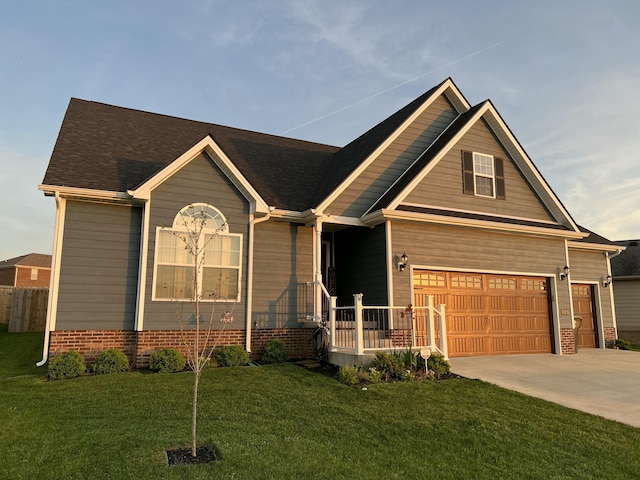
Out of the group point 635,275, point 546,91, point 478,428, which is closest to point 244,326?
point 478,428

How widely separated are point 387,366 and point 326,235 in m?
5.45

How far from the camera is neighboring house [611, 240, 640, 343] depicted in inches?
784

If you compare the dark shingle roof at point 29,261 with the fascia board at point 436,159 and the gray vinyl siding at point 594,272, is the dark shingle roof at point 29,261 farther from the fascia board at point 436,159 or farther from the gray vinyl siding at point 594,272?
the gray vinyl siding at point 594,272

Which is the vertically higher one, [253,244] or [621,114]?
[621,114]

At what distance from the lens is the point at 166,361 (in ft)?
29.0

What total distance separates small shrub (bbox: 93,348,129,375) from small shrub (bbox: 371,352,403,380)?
16.5 feet

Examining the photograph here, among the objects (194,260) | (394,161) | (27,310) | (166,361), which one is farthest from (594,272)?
(27,310)

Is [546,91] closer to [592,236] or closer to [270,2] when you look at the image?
[592,236]

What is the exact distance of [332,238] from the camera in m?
13.3

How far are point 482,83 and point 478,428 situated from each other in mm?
13177

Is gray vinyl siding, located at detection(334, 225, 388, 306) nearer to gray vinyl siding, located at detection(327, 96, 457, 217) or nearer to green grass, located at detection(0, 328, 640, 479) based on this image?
gray vinyl siding, located at detection(327, 96, 457, 217)

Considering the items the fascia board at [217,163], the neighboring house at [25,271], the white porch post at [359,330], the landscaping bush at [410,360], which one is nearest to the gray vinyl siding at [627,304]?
the landscaping bush at [410,360]

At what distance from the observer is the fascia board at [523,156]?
515 inches

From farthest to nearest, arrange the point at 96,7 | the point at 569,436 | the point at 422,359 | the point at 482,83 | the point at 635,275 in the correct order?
the point at 635,275, the point at 482,83, the point at 96,7, the point at 422,359, the point at 569,436
